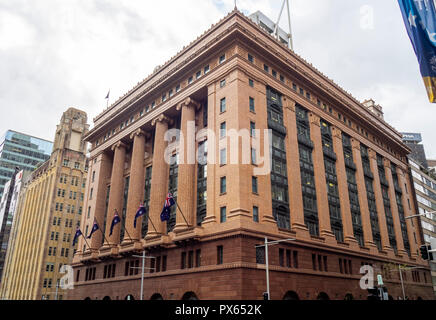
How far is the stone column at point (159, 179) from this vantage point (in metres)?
55.9

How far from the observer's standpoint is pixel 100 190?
7469 centimetres

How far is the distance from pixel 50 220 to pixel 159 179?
59381 mm

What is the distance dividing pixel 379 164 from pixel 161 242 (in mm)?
54560

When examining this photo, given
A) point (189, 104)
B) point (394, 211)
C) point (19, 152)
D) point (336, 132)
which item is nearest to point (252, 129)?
point (189, 104)

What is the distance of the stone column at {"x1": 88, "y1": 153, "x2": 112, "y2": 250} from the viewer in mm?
69250

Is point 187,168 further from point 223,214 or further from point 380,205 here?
point 380,205

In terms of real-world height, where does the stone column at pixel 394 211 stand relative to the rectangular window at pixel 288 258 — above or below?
A: above

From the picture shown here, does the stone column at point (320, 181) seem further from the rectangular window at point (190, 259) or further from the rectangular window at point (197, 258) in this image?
the rectangular window at point (190, 259)

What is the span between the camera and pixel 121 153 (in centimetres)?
7256

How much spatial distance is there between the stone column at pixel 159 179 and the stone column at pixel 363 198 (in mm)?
35626

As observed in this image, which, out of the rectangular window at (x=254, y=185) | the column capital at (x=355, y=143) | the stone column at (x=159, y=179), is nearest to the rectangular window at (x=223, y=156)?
the rectangular window at (x=254, y=185)

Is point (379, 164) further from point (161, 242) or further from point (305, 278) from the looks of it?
point (161, 242)

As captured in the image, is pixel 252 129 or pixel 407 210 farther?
pixel 407 210

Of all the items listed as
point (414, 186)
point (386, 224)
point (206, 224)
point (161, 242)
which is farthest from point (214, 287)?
point (414, 186)
